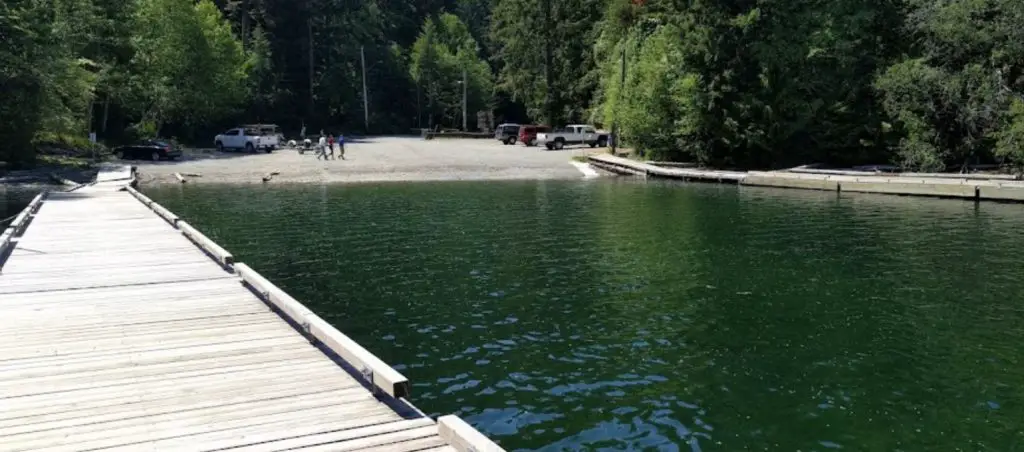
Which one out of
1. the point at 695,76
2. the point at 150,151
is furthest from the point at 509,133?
the point at 150,151

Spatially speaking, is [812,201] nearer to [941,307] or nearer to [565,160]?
[941,307]

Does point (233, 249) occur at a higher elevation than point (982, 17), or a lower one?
lower

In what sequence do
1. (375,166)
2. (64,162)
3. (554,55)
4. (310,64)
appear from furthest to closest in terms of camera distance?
(310,64), (554,55), (375,166), (64,162)

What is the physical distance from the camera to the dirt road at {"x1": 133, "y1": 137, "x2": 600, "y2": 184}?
46812 mm

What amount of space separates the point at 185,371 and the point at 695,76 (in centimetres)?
4188

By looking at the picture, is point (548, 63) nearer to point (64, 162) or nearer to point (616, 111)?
point (616, 111)

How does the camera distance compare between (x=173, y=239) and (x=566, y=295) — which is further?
(x=173, y=239)

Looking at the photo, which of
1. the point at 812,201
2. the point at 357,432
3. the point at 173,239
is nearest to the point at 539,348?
the point at 357,432

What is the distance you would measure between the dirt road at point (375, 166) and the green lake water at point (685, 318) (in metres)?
19.1

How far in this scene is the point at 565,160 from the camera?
56.5 meters

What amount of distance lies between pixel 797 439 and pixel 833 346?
150 inches

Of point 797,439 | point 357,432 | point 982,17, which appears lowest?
point 797,439

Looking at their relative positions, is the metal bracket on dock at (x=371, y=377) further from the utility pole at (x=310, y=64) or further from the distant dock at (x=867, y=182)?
the utility pole at (x=310, y=64)

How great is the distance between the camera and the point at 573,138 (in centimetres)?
6925
